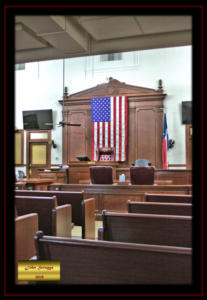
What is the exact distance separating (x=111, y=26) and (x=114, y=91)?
4282mm

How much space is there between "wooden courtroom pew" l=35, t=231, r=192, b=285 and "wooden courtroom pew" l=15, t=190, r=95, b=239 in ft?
5.36

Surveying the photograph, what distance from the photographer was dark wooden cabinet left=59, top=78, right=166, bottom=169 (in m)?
→ 8.91

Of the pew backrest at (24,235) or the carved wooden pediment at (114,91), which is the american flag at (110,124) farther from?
the pew backrest at (24,235)

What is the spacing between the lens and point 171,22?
4730 millimetres

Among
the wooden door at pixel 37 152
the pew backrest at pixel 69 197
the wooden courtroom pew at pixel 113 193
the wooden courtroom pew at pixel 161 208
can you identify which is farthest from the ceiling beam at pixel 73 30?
the wooden door at pixel 37 152

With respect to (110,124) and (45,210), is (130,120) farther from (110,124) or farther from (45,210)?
(45,210)

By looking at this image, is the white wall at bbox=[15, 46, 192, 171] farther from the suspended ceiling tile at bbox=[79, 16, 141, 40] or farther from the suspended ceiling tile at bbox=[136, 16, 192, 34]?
the suspended ceiling tile at bbox=[79, 16, 141, 40]

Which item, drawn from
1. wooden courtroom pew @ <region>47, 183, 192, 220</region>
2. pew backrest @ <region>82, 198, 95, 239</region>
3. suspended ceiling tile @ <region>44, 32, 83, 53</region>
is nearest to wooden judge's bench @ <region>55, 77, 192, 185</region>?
suspended ceiling tile @ <region>44, 32, 83, 53</region>

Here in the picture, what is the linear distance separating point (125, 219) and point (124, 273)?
2.02 ft

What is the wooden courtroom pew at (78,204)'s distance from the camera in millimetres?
3043

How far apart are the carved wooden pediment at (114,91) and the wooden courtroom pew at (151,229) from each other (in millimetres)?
7361

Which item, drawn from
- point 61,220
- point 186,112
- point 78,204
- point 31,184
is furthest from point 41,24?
point 186,112
